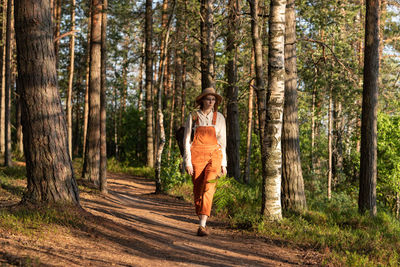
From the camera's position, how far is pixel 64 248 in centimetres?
463

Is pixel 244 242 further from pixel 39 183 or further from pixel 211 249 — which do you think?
pixel 39 183

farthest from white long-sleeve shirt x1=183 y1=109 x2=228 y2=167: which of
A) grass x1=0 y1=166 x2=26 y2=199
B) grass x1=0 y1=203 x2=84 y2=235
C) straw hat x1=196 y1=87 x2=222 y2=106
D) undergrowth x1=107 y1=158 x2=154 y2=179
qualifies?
undergrowth x1=107 y1=158 x2=154 y2=179

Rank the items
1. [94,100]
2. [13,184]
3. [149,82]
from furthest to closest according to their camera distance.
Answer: [149,82] < [94,100] < [13,184]

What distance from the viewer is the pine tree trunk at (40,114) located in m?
6.23

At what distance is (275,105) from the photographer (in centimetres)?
746

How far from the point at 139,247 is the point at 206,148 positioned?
6.84ft

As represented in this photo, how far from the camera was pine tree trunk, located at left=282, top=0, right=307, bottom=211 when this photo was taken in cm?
920

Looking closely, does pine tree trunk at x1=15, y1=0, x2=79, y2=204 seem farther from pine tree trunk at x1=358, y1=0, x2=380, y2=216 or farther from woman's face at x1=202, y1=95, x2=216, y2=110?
pine tree trunk at x1=358, y1=0, x2=380, y2=216

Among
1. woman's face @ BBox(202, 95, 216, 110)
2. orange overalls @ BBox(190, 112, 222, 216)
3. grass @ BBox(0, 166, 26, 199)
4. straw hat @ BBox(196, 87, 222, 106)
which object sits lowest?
grass @ BBox(0, 166, 26, 199)

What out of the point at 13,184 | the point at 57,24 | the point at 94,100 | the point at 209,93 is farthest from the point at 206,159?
the point at 57,24

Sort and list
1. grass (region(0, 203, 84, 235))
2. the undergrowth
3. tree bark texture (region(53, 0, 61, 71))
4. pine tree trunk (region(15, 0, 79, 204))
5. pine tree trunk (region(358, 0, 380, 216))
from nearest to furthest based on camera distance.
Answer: grass (region(0, 203, 84, 235))
pine tree trunk (region(15, 0, 79, 204))
pine tree trunk (region(358, 0, 380, 216))
tree bark texture (region(53, 0, 61, 71))
the undergrowth

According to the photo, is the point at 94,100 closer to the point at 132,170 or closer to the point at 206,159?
the point at 206,159

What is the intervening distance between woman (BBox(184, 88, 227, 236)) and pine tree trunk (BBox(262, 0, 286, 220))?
136cm

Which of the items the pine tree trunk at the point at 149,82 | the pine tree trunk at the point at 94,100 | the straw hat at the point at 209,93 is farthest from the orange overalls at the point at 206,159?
the pine tree trunk at the point at 149,82
